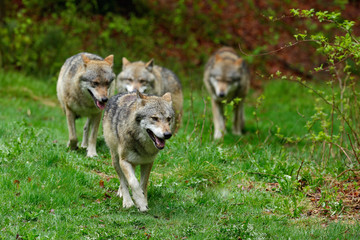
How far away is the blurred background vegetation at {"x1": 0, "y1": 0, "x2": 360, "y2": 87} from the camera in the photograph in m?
15.8

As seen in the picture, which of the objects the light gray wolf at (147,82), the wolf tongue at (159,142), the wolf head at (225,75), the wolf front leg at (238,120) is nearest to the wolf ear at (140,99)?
the wolf tongue at (159,142)

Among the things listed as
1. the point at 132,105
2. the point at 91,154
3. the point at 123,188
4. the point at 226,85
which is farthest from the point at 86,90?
the point at 226,85

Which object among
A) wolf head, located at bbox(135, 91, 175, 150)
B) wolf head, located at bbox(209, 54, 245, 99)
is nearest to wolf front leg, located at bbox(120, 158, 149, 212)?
wolf head, located at bbox(135, 91, 175, 150)

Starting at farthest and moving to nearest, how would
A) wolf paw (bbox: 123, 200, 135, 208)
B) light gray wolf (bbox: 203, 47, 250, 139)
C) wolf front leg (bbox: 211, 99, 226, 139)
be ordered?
light gray wolf (bbox: 203, 47, 250, 139)
wolf front leg (bbox: 211, 99, 226, 139)
wolf paw (bbox: 123, 200, 135, 208)

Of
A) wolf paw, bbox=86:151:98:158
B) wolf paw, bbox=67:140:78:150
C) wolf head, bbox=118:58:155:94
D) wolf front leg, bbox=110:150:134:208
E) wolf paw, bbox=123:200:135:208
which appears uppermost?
wolf head, bbox=118:58:155:94

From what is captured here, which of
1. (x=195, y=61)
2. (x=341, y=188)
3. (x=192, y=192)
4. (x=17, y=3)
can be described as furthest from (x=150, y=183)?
(x=17, y=3)

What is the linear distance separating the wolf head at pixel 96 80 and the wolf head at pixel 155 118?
2.22 m

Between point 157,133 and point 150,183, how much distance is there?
149 cm

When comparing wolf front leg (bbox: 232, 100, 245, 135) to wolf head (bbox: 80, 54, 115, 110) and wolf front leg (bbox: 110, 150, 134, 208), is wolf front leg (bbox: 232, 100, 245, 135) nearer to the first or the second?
wolf head (bbox: 80, 54, 115, 110)

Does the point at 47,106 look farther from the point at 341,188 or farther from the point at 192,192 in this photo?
the point at 341,188

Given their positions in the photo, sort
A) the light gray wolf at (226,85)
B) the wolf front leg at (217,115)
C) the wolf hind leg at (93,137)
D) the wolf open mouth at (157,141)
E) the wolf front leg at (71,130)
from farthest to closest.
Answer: the light gray wolf at (226,85)
the wolf front leg at (217,115)
the wolf front leg at (71,130)
the wolf hind leg at (93,137)
the wolf open mouth at (157,141)

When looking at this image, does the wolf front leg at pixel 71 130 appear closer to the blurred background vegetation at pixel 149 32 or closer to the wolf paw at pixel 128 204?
the wolf paw at pixel 128 204

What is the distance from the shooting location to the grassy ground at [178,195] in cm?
528

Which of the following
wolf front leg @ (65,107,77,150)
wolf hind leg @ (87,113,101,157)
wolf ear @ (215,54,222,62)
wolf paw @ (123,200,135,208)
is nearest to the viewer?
wolf paw @ (123,200,135,208)
